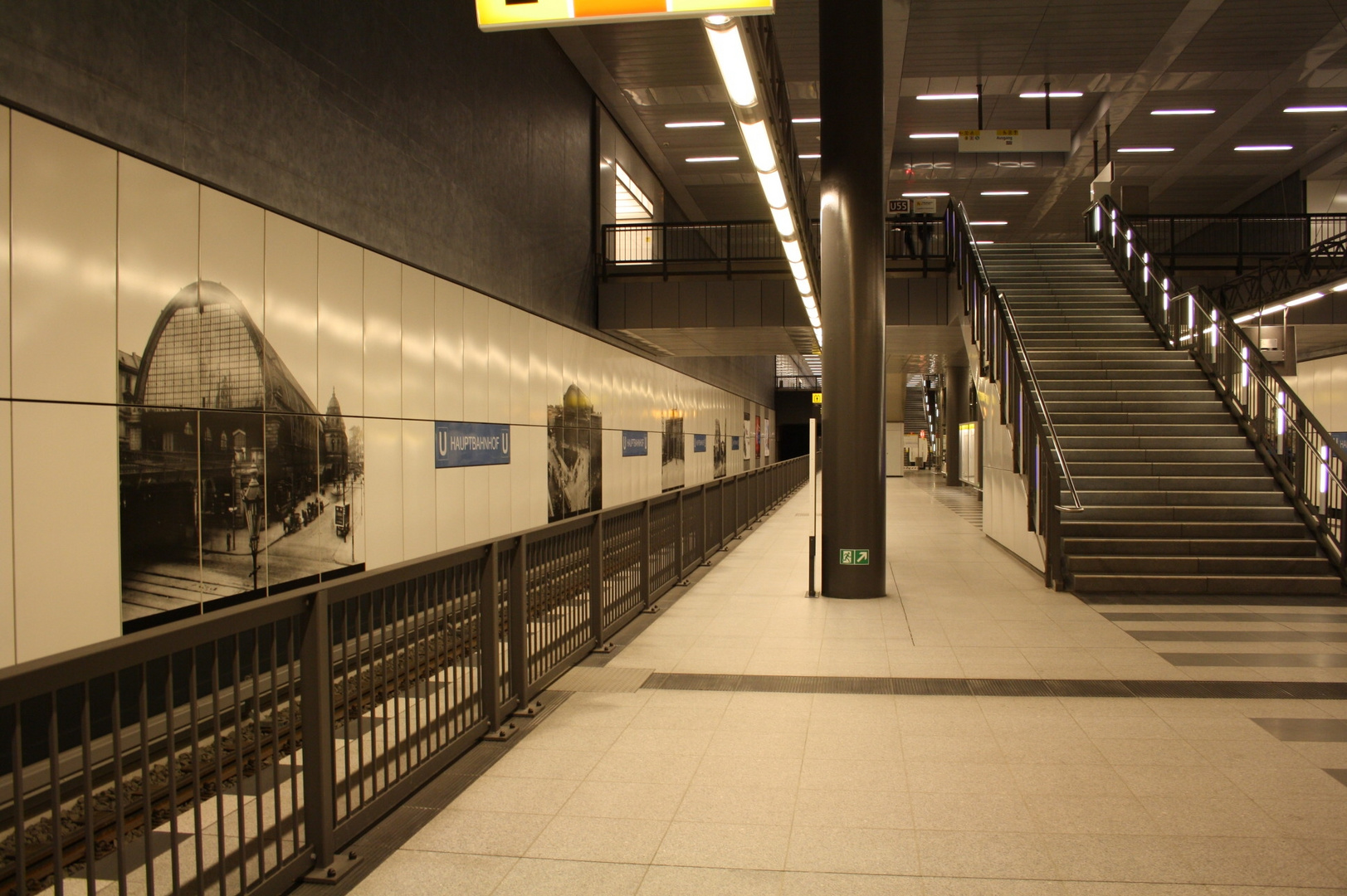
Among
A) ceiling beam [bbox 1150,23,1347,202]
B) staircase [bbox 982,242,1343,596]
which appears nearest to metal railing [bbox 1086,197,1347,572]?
staircase [bbox 982,242,1343,596]

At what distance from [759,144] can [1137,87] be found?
1309 cm

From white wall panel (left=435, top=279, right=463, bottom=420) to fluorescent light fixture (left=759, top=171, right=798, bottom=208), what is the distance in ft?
12.1

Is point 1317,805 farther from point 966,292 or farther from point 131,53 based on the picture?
point 966,292

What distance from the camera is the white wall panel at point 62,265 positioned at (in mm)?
4512

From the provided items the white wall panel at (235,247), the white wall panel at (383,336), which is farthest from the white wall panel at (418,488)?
the white wall panel at (235,247)

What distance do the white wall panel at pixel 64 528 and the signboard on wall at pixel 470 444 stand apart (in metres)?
4.25

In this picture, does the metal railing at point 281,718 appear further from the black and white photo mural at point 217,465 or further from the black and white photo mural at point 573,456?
the black and white photo mural at point 573,456

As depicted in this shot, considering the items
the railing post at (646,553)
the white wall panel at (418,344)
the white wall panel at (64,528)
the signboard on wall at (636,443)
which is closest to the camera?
the white wall panel at (64,528)

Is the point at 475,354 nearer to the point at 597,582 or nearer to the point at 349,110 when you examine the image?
the point at 349,110

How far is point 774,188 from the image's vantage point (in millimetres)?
8211

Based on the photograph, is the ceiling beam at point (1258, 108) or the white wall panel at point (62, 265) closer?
the white wall panel at point (62, 265)

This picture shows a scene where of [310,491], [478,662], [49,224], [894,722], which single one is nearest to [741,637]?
[894,722]

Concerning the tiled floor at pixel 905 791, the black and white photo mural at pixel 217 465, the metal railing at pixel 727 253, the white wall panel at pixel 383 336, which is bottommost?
the tiled floor at pixel 905 791

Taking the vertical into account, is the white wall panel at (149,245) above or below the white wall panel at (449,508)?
above
